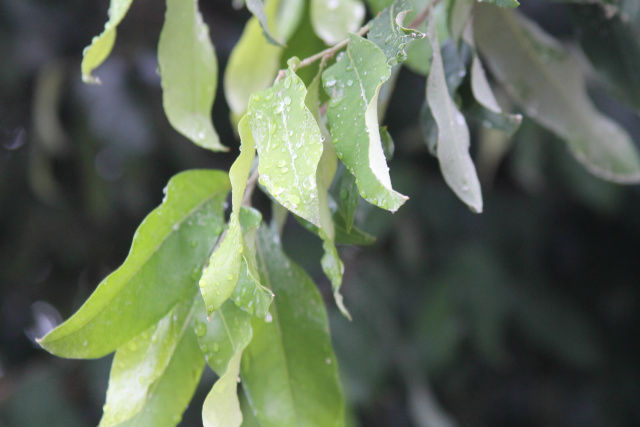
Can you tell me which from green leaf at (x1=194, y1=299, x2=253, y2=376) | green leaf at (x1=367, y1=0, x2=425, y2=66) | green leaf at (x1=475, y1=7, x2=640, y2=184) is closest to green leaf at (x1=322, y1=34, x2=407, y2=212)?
green leaf at (x1=367, y1=0, x2=425, y2=66)

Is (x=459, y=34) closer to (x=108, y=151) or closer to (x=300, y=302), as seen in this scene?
(x=300, y=302)

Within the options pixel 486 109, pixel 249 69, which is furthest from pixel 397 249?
pixel 486 109

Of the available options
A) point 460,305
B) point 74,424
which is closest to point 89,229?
point 74,424

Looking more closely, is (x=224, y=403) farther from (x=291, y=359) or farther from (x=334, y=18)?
(x=334, y=18)

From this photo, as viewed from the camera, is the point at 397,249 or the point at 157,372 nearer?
the point at 157,372

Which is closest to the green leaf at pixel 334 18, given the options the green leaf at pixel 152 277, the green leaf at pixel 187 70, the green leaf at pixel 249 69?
the green leaf at pixel 249 69
